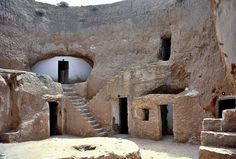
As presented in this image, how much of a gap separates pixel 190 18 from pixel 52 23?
10811mm

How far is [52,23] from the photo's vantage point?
2094cm

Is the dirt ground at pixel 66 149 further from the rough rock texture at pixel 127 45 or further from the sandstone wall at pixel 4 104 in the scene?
the sandstone wall at pixel 4 104

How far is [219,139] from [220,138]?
0.03 metres

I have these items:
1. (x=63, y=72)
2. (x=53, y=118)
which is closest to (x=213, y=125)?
(x=53, y=118)

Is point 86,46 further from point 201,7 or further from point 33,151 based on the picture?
point 33,151

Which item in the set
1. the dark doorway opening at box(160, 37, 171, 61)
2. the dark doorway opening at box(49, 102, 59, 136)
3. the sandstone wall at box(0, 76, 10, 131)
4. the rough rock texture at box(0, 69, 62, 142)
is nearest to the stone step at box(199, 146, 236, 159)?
the rough rock texture at box(0, 69, 62, 142)

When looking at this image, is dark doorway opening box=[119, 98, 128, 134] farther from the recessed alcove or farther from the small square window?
the recessed alcove

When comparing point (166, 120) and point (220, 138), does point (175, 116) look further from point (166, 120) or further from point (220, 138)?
point (220, 138)

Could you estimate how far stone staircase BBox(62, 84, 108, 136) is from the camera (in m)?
14.9

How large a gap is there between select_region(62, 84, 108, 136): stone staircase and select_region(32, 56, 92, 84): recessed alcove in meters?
3.77

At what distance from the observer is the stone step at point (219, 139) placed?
5.46m

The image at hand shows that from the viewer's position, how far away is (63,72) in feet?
69.9

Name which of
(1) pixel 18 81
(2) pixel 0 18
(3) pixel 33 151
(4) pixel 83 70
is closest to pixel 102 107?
(1) pixel 18 81

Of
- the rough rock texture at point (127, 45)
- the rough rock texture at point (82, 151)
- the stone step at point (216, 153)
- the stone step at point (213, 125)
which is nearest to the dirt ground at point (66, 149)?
the rough rock texture at point (82, 151)
